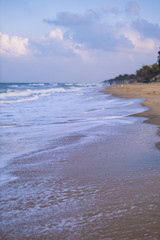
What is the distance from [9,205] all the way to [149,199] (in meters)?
1.26

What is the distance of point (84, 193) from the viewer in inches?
93.6

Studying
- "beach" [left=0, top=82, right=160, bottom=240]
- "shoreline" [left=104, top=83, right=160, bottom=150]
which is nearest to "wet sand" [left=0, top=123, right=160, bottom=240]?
"beach" [left=0, top=82, right=160, bottom=240]

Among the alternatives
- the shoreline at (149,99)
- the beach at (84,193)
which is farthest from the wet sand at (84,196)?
the shoreline at (149,99)

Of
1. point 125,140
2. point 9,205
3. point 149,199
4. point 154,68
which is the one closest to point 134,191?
point 149,199

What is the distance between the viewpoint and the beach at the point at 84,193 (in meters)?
1.75

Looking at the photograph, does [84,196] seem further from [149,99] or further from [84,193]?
[149,99]

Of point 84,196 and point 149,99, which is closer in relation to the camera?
point 84,196

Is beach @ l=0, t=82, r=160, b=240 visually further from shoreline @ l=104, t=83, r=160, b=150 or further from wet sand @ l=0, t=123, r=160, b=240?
shoreline @ l=104, t=83, r=160, b=150

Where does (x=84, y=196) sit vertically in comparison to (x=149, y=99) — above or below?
below

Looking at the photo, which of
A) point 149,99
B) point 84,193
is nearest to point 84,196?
point 84,193

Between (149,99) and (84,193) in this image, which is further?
(149,99)

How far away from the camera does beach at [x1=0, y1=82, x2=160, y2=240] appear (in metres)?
1.75

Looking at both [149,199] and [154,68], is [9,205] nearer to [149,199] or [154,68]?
[149,199]

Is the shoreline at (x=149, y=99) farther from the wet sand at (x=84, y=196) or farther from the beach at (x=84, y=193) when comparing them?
the wet sand at (x=84, y=196)
